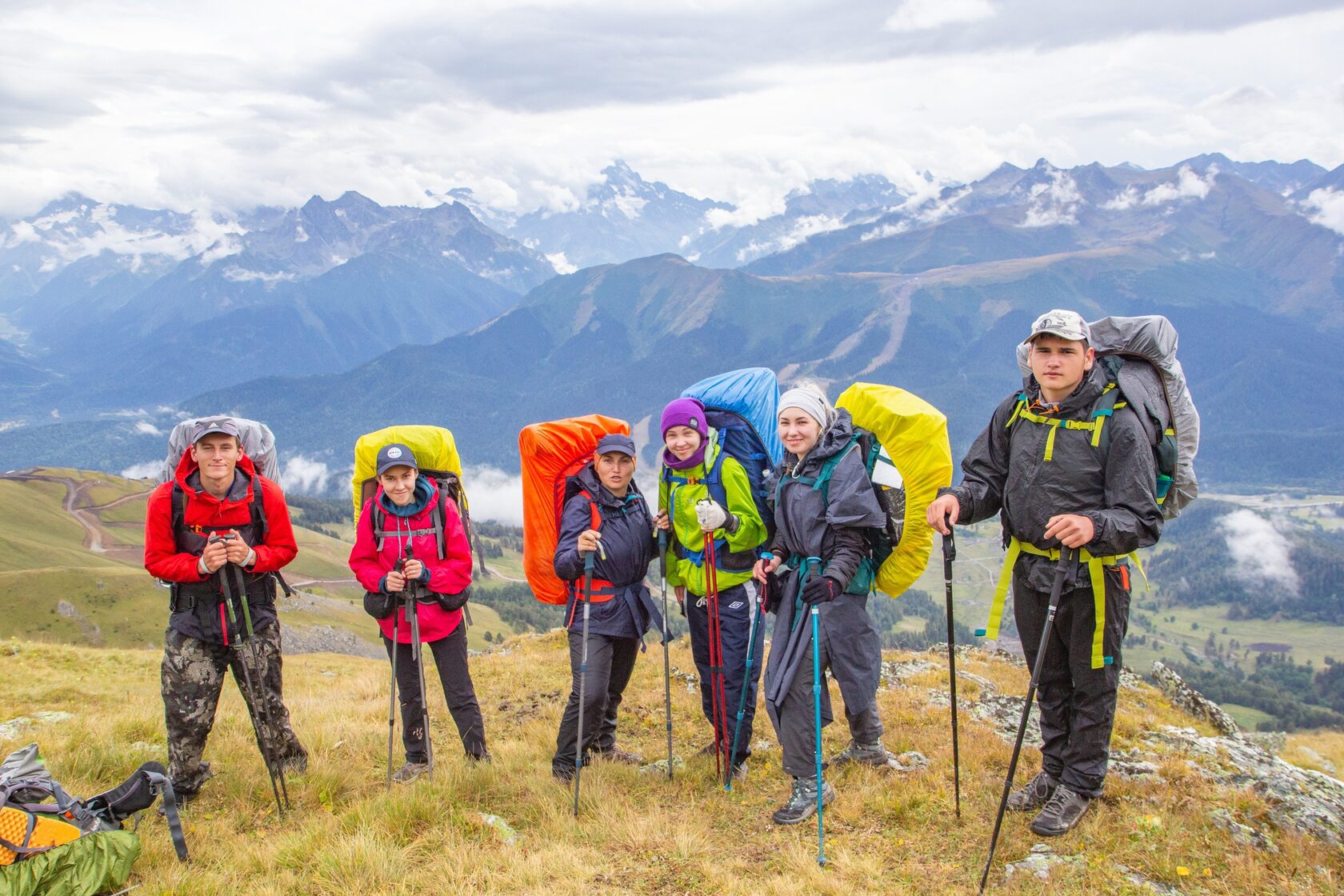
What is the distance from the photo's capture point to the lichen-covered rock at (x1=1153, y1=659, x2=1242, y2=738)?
42.1 feet

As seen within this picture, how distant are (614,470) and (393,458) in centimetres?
213

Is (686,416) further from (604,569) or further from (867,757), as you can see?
(867,757)

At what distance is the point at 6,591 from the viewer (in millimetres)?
91125

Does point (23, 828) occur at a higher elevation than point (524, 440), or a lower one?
lower

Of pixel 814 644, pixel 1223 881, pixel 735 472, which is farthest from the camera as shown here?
pixel 735 472

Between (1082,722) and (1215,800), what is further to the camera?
(1215,800)

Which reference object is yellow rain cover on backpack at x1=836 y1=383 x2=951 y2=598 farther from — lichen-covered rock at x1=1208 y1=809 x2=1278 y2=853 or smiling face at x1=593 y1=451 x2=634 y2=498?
lichen-covered rock at x1=1208 y1=809 x2=1278 y2=853

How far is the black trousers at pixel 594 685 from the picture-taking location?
791 cm

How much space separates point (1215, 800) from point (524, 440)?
23.7ft

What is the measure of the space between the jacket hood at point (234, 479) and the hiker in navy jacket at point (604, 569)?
9.65ft

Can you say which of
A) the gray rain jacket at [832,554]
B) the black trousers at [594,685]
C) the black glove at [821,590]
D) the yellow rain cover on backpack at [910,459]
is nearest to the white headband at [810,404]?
the gray rain jacket at [832,554]

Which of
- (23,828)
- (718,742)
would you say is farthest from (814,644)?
(23,828)

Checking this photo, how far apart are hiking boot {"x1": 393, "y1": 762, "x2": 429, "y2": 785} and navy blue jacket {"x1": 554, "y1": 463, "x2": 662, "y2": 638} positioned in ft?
7.36

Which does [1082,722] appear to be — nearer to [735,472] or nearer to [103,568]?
[735,472]
